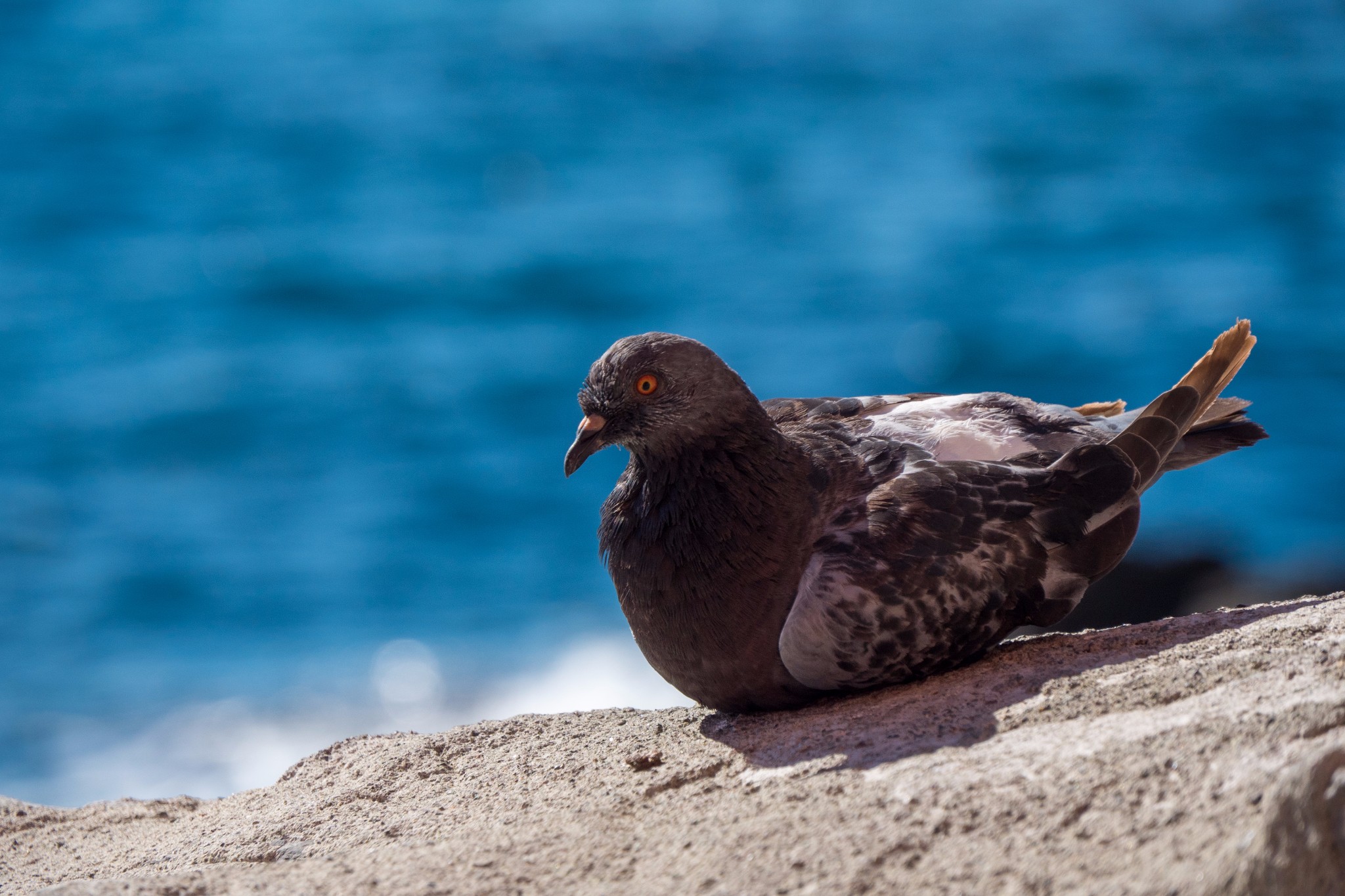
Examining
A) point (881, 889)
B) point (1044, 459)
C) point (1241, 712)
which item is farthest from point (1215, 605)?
point (881, 889)

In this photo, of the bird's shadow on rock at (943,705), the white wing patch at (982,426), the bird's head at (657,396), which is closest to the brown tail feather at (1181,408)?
the white wing patch at (982,426)

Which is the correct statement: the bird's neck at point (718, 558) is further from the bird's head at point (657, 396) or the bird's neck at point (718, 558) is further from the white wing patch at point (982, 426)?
the white wing patch at point (982, 426)

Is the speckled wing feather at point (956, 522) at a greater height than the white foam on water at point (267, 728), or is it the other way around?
the white foam on water at point (267, 728)

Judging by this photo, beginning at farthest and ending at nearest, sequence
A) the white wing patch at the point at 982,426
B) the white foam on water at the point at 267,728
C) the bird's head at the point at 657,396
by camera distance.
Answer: the white foam on water at the point at 267,728
the white wing patch at the point at 982,426
the bird's head at the point at 657,396

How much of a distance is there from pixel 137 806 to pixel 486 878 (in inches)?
119

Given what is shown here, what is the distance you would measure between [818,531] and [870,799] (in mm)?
1544

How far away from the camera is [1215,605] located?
888 cm

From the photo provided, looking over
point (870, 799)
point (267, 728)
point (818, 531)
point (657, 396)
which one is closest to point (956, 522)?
point (818, 531)

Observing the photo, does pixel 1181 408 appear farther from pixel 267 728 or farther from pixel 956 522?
pixel 267 728

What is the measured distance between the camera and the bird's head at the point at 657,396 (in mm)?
4902

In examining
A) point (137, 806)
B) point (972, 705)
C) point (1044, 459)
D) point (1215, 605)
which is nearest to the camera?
point (972, 705)

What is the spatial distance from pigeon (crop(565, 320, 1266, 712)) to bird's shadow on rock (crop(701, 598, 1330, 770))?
0.34 feet

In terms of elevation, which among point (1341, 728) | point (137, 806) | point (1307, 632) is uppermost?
point (137, 806)

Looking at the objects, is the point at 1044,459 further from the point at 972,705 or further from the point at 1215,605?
the point at 1215,605
